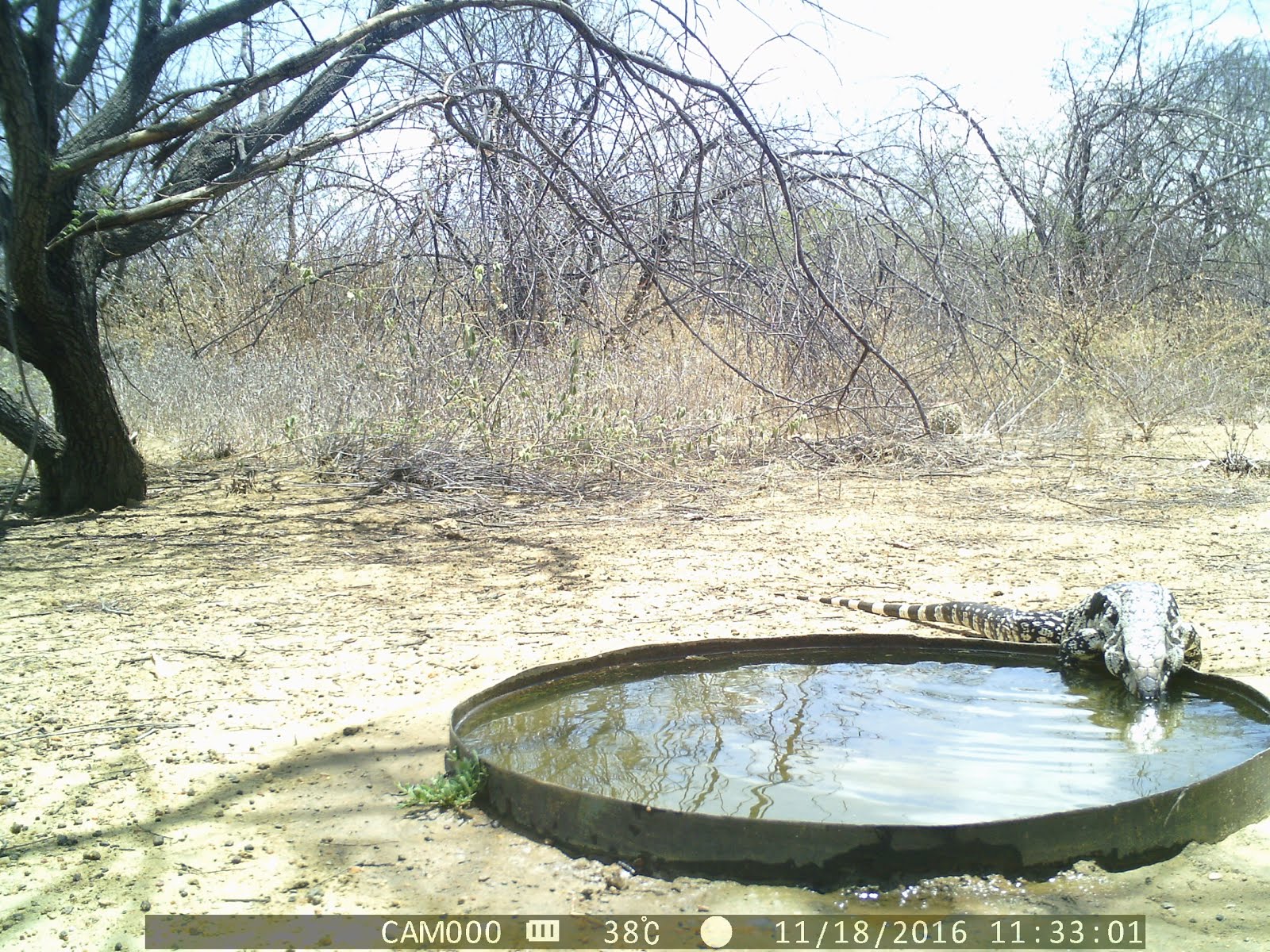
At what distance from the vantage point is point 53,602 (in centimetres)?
497

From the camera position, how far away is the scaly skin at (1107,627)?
12.4ft

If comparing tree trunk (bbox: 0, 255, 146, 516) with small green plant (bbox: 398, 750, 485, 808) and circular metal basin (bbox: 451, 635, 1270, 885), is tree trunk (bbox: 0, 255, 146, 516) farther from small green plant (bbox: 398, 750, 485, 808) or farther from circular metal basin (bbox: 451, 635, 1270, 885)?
small green plant (bbox: 398, 750, 485, 808)

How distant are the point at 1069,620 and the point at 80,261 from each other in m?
6.52

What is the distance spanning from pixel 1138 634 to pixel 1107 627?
8.6 inches

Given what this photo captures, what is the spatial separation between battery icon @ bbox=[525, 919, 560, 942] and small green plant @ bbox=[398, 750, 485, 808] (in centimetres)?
61

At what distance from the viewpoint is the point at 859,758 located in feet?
10.2

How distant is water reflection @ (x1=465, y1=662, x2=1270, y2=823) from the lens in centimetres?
283

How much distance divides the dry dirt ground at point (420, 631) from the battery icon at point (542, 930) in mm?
54

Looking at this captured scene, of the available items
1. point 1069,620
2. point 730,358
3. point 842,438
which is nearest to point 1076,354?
point 842,438

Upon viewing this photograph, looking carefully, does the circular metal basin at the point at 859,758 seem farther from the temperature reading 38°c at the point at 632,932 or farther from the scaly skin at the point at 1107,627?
the temperature reading 38°c at the point at 632,932

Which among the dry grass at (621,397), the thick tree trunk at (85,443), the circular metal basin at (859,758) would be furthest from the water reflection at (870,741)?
the thick tree trunk at (85,443)

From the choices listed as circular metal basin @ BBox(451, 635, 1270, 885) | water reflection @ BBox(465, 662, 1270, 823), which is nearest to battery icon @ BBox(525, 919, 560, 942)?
circular metal basin @ BBox(451, 635, 1270, 885)

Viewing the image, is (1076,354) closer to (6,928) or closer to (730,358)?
(730,358)

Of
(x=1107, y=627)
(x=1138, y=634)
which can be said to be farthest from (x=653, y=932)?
(x=1107, y=627)
